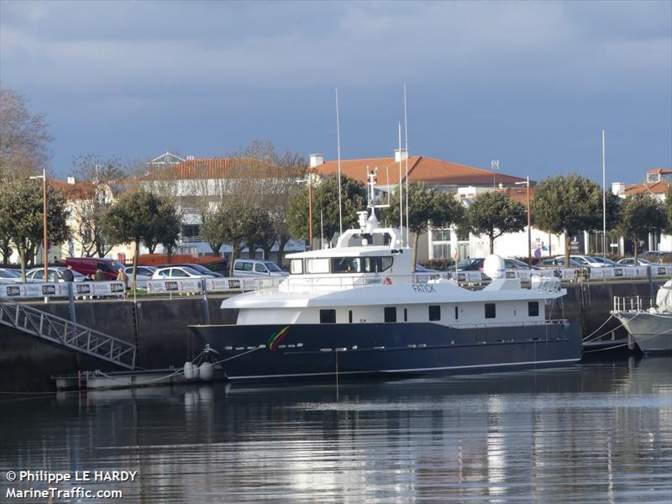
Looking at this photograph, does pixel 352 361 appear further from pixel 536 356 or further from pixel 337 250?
pixel 536 356

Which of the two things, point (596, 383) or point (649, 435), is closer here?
point (649, 435)

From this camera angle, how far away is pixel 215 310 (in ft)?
140

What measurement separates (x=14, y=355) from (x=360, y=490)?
1792 centimetres

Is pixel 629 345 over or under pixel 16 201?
under

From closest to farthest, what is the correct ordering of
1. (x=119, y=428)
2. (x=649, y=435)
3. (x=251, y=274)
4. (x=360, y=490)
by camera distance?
(x=360, y=490) < (x=649, y=435) < (x=119, y=428) < (x=251, y=274)

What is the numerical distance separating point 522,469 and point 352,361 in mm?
14753

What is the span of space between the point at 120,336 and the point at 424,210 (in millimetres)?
29206

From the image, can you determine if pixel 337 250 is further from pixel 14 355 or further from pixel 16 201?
pixel 16 201

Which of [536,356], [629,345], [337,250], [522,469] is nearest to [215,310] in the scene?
[337,250]

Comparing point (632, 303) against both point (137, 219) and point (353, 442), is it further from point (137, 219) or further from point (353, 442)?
point (353, 442)

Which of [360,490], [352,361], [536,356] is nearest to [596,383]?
[536,356]

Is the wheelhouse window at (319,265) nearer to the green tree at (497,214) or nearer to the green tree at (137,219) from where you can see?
the green tree at (137,219)

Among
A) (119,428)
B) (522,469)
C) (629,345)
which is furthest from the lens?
(629,345)

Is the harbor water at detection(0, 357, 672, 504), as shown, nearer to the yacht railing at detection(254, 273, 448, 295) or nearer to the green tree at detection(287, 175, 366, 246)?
the yacht railing at detection(254, 273, 448, 295)
